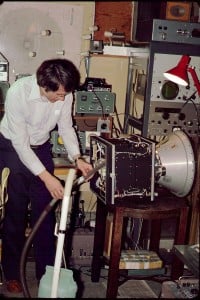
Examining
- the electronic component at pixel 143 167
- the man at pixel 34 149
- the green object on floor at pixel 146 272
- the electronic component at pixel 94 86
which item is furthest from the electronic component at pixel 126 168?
the electronic component at pixel 94 86

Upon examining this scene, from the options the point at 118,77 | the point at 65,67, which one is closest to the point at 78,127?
the point at 118,77

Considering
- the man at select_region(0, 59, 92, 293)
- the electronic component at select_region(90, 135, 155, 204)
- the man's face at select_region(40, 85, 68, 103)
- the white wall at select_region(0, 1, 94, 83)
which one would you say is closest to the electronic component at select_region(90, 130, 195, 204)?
the electronic component at select_region(90, 135, 155, 204)

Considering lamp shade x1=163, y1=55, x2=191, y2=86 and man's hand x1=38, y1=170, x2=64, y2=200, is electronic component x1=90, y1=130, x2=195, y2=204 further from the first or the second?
lamp shade x1=163, y1=55, x2=191, y2=86

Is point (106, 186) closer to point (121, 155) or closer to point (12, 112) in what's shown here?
point (121, 155)

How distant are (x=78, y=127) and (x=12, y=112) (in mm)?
1114

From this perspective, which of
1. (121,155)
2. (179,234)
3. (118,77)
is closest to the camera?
(121,155)

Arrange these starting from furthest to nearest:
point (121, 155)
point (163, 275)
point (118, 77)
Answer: point (118, 77) < point (163, 275) < point (121, 155)

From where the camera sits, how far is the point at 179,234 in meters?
2.73

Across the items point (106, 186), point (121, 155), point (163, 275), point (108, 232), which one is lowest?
point (163, 275)

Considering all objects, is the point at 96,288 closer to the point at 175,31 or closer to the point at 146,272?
the point at 146,272

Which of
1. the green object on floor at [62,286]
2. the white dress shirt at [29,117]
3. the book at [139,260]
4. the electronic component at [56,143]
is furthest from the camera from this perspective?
the electronic component at [56,143]

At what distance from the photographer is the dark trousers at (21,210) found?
2.83 meters

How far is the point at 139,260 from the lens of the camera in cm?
298

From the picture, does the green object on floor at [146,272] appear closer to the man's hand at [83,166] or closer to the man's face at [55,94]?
the man's hand at [83,166]
